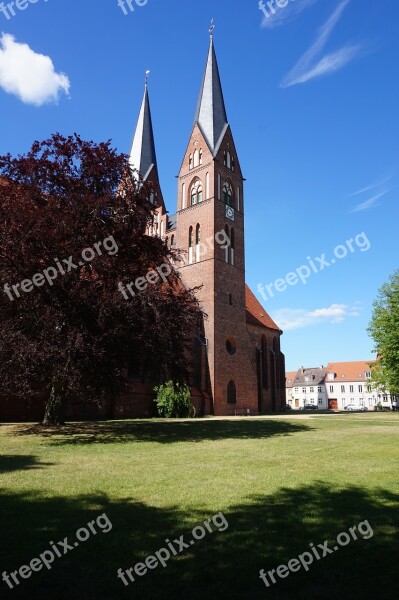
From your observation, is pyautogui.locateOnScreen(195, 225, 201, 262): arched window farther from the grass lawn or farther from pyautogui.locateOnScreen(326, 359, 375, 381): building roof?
pyautogui.locateOnScreen(326, 359, 375, 381): building roof

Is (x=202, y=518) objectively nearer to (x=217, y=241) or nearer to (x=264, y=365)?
(x=217, y=241)

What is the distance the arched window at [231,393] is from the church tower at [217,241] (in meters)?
0.08

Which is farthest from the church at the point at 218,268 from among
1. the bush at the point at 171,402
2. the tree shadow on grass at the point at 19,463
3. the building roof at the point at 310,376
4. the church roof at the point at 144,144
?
the building roof at the point at 310,376

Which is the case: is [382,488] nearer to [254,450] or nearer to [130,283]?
[254,450]

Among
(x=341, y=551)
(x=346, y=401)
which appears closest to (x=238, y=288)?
(x=341, y=551)

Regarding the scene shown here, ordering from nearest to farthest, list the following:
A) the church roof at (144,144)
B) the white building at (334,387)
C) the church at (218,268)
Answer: the church at (218,268) < the church roof at (144,144) < the white building at (334,387)

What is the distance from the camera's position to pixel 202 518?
475 cm

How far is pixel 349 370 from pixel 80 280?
76742 millimetres

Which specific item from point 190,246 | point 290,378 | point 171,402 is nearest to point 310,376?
point 290,378

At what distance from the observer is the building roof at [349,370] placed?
79.8 metres

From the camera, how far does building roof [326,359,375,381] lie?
262 feet

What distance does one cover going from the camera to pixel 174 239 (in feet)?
133

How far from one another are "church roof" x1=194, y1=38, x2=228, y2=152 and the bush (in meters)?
22.2

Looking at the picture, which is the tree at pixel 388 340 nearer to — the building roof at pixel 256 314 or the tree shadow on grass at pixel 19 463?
the building roof at pixel 256 314
